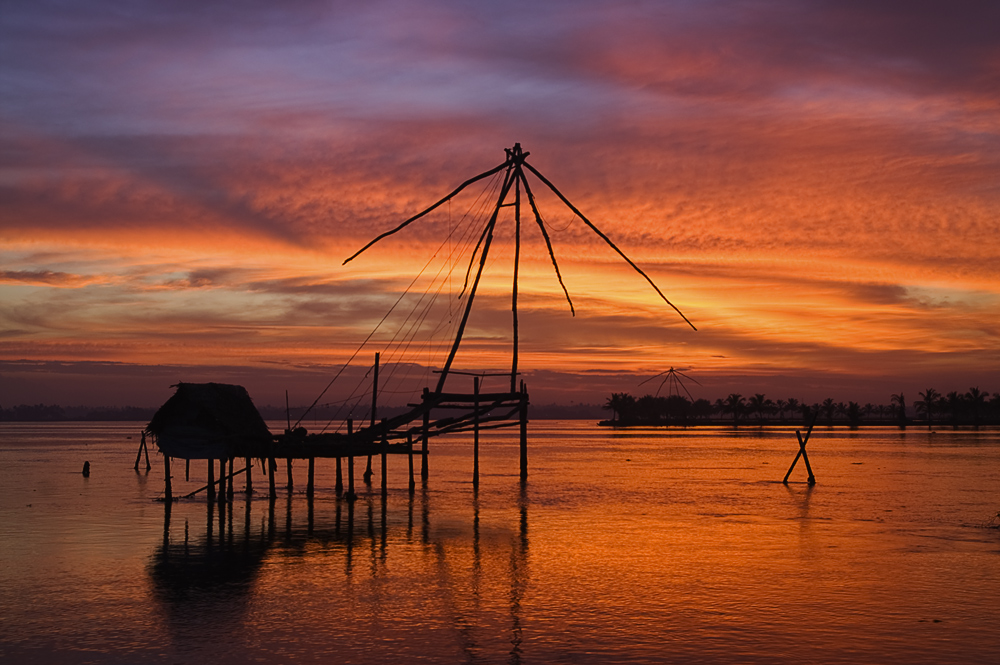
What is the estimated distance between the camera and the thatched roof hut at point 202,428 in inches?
1309

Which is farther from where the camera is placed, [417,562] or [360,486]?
[360,486]

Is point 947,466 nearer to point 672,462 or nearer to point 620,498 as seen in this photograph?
point 672,462

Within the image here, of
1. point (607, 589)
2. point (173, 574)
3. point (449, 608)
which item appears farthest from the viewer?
point (173, 574)

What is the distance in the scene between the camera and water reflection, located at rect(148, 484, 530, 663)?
15344mm

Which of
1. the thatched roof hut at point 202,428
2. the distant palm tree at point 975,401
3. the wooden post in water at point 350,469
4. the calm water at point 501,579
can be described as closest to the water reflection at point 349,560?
the calm water at point 501,579

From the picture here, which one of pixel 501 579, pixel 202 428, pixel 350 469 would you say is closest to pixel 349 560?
pixel 501 579

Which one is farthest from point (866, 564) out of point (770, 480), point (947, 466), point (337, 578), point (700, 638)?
point (947, 466)

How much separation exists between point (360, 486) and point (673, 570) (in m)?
27.8

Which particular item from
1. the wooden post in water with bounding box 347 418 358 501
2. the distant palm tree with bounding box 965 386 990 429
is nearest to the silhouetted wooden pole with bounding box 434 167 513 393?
the wooden post in water with bounding box 347 418 358 501

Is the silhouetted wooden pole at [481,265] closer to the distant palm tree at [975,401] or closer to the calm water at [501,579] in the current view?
the calm water at [501,579]

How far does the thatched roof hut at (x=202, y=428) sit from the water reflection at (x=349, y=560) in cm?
218

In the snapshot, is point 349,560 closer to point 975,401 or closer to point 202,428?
point 202,428

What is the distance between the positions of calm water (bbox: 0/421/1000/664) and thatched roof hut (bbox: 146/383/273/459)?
229 cm

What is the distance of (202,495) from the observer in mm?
39562
